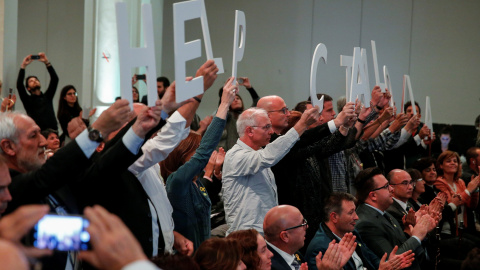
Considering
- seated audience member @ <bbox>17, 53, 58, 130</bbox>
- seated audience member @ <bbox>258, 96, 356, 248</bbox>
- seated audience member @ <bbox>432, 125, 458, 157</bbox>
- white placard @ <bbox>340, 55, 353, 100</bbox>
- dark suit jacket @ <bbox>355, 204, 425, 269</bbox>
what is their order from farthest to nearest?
seated audience member @ <bbox>432, 125, 458, 157</bbox> < seated audience member @ <bbox>17, 53, 58, 130</bbox> < white placard @ <bbox>340, 55, 353, 100</bbox> < seated audience member @ <bbox>258, 96, 356, 248</bbox> < dark suit jacket @ <bbox>355, 204, 425, 269</bbox>

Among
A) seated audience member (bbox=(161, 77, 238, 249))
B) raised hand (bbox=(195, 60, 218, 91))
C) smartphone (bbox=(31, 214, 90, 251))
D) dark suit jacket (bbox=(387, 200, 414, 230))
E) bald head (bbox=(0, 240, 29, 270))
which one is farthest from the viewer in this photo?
dark suit jacket (bbox=(387, 200, 414, 230))

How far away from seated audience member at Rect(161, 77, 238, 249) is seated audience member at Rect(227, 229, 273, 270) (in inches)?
18.0

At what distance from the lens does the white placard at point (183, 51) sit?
2.79 m

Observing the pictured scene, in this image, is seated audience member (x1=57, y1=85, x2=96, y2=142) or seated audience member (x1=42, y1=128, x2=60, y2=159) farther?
seated audience member (x1=57, y1=85, x2=96, y2=142)

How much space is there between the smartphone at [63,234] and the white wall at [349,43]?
870 centimetres

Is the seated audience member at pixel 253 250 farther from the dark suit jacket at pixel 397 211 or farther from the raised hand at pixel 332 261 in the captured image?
the dark suit jacket at pixel 397 211

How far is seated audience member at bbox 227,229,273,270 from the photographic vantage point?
284 centimetres

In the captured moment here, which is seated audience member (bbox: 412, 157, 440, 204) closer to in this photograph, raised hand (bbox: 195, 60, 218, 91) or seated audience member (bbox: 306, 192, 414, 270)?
seated audience member (bbox: 306, 192, 414, 270)

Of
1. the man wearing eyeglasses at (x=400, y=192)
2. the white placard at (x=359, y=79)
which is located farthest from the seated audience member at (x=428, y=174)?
the white placard at (x=359, y=79)

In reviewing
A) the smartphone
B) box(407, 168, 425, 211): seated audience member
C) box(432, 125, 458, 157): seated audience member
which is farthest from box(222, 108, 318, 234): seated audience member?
box(432, 125, 458, 157): seated audience member

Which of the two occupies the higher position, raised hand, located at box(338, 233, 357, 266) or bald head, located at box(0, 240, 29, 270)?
bald head, located at box(0, 240, 29, 270)

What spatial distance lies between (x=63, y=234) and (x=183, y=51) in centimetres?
162

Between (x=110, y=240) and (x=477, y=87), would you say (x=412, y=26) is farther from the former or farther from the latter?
(x=110, y=240)

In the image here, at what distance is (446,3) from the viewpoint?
10.4m
